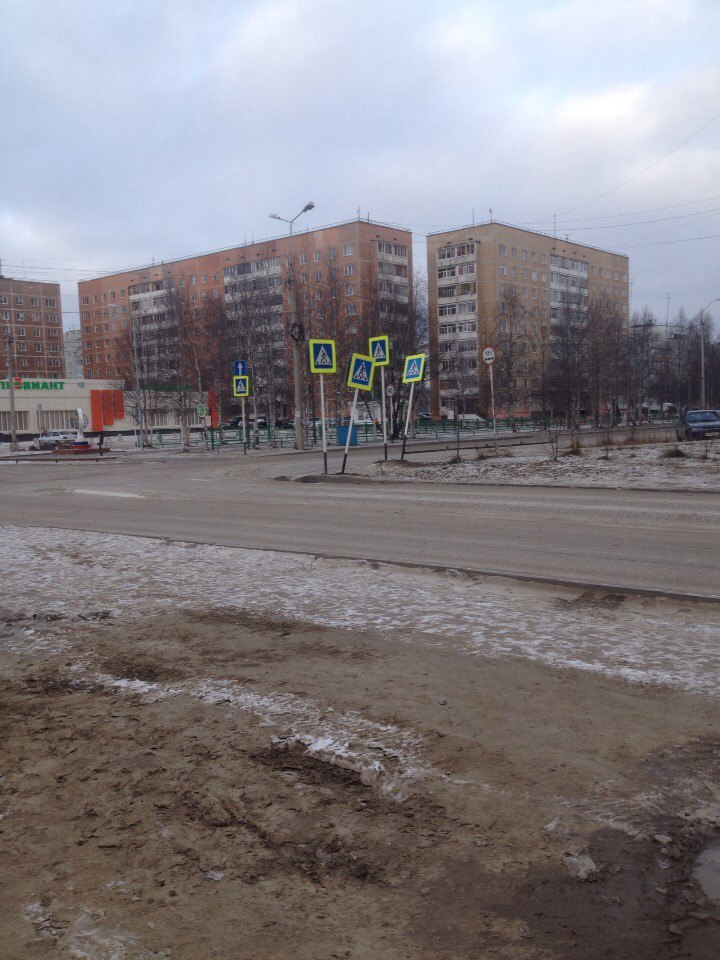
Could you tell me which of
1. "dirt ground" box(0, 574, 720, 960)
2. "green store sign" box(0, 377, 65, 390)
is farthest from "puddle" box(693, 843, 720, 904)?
"green store sign" box(0, 377, 65, 390)

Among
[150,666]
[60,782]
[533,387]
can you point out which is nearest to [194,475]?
[150,666]

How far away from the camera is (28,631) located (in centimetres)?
589

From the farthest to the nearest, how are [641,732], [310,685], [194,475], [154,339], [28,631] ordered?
[154,339] < [194,475] < [28,631] < [310,685] < [641,732]

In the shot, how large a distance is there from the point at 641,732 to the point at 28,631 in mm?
4453

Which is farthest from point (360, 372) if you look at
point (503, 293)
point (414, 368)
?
point (503, 293)

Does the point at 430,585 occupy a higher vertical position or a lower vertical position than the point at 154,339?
lower

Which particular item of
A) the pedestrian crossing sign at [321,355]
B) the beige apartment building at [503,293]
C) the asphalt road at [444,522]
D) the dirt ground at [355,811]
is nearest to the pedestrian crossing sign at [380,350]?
the pedestrian crossing sign at [321,355]

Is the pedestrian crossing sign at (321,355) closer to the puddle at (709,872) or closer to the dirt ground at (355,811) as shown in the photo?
the dirt ground at (355,811)

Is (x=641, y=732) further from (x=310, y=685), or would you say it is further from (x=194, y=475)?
(x=194, y=475)

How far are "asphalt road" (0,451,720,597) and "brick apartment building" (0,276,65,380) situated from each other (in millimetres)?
105104

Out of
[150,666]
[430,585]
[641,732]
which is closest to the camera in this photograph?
[641,732]

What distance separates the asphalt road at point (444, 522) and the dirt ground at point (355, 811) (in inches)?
130

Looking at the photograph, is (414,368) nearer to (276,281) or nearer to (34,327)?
(276,281)

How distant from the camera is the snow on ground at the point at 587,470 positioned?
15.4 metres
